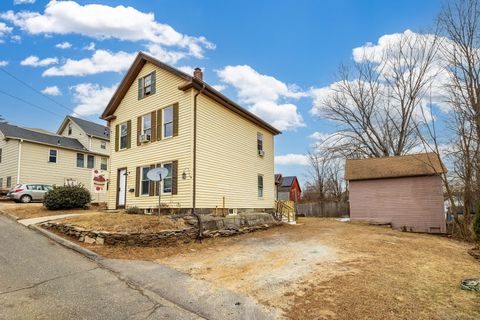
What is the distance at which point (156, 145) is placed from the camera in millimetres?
14055

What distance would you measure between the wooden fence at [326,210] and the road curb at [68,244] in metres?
21.9

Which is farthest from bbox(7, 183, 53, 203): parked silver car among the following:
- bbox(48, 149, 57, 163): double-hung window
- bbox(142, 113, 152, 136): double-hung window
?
bbox(142, 113, 152, 136): double-hung window

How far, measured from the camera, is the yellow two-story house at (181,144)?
12773 mm

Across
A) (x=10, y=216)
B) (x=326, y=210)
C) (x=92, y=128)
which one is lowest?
(x=326, y=210)

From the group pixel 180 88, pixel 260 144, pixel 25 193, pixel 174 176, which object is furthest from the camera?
pixel 25 193

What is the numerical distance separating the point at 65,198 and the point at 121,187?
9.18ft

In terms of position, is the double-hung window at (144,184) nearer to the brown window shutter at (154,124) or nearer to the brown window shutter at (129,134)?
the brown window shutter at (154,124)

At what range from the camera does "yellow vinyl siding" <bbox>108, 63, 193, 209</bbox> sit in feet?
41.5

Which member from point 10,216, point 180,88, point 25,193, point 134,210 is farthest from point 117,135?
point 25,193

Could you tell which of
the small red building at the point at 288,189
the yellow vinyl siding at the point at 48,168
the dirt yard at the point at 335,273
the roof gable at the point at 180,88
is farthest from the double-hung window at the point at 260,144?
the small red building at the point at 288,189

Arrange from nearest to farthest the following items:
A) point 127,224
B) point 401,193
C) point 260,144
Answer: point 127,224, point 260,144, point 401,193

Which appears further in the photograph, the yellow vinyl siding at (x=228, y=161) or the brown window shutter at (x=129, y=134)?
the brown window shutter at (x=129, y=134)

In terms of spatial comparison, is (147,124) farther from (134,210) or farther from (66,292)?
(66,292)

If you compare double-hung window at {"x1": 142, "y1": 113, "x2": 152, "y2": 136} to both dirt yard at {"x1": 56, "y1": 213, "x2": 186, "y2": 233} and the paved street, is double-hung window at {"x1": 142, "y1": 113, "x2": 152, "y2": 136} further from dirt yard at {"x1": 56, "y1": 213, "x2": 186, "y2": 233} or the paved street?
the paved street
